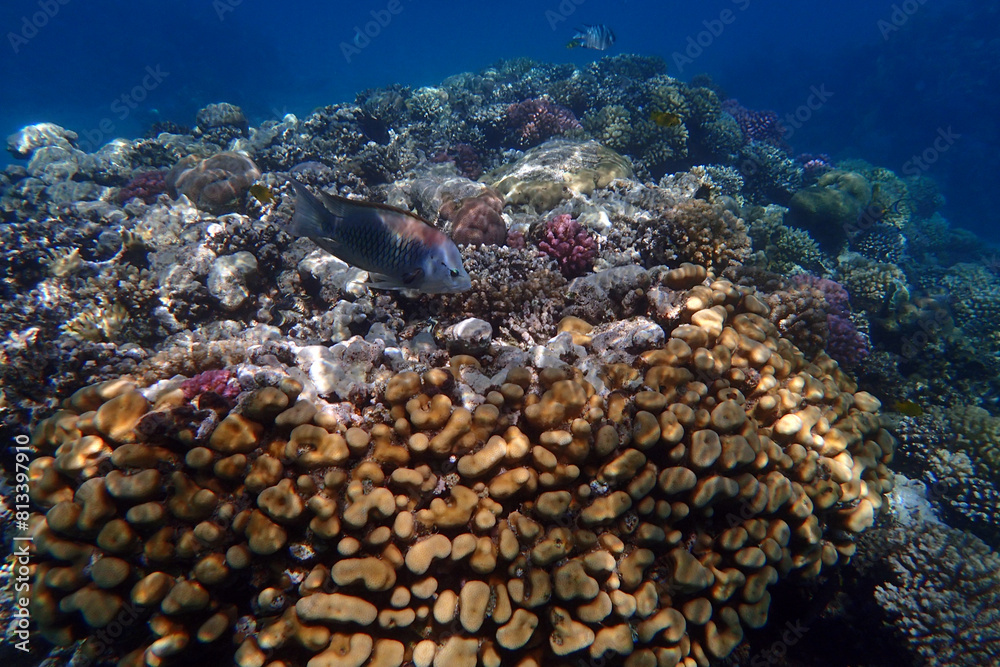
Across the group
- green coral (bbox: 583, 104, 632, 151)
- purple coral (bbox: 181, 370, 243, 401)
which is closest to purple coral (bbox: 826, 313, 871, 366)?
green coral (bbox: 583, 104, 632, 151)

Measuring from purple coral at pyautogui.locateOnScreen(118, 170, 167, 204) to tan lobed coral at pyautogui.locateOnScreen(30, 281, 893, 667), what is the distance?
27.7 feet

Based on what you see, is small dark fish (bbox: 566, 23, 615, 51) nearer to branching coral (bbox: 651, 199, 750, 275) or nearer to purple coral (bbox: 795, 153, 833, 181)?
purple coral (bbox: 795, 153, 833, 181)

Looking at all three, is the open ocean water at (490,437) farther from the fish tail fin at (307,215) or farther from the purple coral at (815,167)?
the purple coral at (815,167)

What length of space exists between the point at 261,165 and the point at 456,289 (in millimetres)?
10204

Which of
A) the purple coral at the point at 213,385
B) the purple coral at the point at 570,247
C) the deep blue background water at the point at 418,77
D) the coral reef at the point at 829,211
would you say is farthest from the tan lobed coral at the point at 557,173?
the deep blue background water at the point at 418,77

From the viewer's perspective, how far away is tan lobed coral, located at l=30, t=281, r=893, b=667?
1984mm

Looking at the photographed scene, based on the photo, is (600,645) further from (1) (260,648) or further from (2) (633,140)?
(2) (633,140)

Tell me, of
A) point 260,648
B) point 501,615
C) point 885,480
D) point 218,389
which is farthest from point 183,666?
point 885,480

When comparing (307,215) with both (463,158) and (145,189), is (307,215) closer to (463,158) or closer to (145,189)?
(463,158)

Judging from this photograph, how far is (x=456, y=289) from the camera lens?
266 cm

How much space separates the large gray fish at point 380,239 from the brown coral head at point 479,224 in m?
2.48

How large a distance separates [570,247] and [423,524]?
3.43 meters

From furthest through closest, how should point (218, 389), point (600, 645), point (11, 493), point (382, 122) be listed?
1. point (382, 122)
2. point (11, 493)
3. point (218, 389)
4. point (600, 645)

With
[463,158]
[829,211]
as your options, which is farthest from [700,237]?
[829,211]
